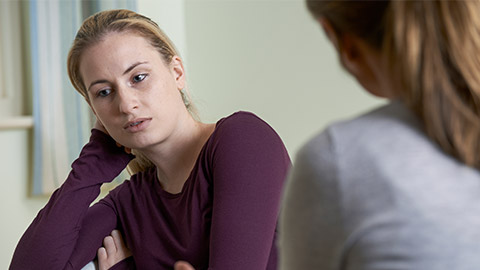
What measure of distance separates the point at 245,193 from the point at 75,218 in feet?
1.77

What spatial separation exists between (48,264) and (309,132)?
236cm

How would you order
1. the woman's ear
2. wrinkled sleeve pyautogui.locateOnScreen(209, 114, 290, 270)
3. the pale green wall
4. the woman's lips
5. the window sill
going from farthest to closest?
the pale green wall, the window sill, the woman's ear, the woman's lips, wrinkled sleeve pyautogui.locateOnScreen(209, 114, 290, 270)

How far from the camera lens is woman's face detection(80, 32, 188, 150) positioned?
163cm

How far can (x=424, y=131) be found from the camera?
0.73 meters

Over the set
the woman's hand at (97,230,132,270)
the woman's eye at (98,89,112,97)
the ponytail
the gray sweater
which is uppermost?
the ponytail

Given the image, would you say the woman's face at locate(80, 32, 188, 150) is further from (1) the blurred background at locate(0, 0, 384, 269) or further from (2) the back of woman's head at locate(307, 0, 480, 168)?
(1) the blurred background at locate(0, 0, 384, 269)

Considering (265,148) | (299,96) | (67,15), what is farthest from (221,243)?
(299,96)

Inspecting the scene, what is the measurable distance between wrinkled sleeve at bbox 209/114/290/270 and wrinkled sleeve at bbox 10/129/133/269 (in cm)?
43

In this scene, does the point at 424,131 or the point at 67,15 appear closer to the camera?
the point at 424,131

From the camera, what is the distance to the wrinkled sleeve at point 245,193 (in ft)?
4.68

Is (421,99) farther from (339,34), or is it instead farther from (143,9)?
(143,9)

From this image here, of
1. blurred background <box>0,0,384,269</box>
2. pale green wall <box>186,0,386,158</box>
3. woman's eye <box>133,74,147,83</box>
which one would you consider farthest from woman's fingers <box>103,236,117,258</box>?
pale green wall <box>186,0,386,158</box>

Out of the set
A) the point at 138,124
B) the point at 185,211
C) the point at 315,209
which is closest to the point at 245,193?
the point at 185,211

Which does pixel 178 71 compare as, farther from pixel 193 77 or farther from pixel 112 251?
pixel 193 77
